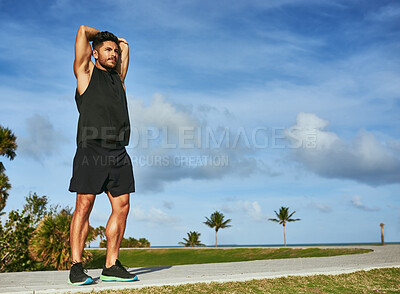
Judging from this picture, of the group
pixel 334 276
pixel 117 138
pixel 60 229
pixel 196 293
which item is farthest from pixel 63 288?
pixel 60 229

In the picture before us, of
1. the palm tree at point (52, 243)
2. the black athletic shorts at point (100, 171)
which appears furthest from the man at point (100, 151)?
the palm tree at point (52, 243)

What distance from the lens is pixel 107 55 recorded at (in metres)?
4.36

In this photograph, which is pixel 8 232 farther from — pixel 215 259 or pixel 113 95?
pixel 215 259

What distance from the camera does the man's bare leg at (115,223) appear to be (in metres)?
4.12

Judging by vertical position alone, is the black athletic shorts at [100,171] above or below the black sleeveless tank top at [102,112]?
below

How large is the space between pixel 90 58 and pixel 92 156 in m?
1.13

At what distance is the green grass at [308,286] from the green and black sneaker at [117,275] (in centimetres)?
54

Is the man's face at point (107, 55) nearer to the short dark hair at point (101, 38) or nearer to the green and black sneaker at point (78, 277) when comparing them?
the short dark hair at point (101, 38)

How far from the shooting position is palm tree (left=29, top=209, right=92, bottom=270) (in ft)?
43.1

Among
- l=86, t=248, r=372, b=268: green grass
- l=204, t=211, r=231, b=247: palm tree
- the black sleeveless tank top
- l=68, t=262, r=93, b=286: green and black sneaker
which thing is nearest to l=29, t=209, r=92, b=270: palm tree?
l=68, t=262, r=93, b=286: green and black sneaker

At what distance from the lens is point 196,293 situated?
3490 mm

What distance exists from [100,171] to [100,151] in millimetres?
204

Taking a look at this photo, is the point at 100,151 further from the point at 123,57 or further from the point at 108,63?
the point at 123,57

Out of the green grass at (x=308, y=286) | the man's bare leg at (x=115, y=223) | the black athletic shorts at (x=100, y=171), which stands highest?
the black athletic shorts at (x=100, y=171)
